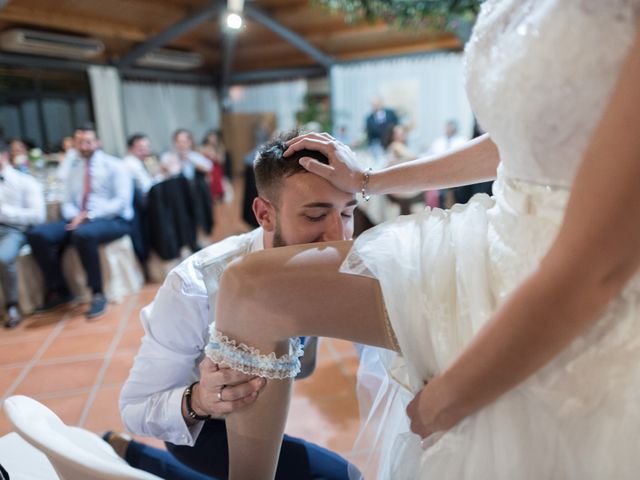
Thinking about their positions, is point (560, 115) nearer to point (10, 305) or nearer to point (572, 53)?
point (572, 53)

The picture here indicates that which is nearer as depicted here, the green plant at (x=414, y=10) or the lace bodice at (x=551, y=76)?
the lace bodice at (x=551, y=76)

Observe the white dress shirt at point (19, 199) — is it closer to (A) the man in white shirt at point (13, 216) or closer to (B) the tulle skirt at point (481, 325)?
(A) the man in white shirt at point (13, 216)

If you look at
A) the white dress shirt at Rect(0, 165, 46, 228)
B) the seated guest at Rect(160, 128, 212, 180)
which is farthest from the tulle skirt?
the seated guest at Rect(160, 128, 212, 180)

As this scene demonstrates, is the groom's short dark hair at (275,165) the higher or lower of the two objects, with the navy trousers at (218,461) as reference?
higher

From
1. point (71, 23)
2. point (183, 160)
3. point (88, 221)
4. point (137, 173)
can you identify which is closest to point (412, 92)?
point (71, 23)

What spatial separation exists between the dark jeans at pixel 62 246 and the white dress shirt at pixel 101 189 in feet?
0.60

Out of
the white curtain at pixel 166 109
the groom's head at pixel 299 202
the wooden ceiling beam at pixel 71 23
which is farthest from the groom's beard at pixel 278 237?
the white curtain at pixel 166 109

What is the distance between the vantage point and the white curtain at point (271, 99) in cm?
1149

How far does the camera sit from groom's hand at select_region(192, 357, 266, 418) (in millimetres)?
746

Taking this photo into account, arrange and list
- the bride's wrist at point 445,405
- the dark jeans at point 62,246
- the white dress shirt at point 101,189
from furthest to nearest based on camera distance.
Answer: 1. the white dress shirt at point 101,189
2. the dark jeans at point 62,246
3. the bride's wrist at point 445,405

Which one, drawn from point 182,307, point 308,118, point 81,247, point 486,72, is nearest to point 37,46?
point 308,118

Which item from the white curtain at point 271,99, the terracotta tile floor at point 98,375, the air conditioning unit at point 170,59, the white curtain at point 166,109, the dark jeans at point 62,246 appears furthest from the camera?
the white curtain at point 271,99

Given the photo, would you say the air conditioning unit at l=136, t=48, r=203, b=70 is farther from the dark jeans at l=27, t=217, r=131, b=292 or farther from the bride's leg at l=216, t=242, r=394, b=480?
the bride's leg at l=216, t=242, r=394, b=480

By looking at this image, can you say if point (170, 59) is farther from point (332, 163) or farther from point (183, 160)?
point (332, 163)
